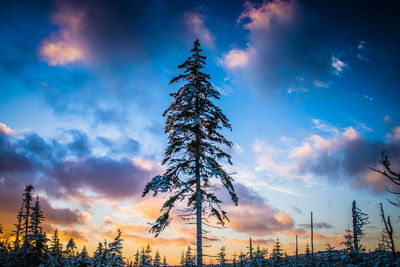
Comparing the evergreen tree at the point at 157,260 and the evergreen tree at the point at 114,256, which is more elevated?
the evergreen tree at the point at 114,256

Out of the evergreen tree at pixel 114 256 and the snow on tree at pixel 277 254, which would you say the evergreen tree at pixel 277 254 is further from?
the evergreen tree at pixel 114 256

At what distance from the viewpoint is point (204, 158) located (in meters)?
13.9

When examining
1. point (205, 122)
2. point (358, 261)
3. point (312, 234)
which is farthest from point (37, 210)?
point (312, 234)

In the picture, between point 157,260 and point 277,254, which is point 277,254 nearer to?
point 277,254

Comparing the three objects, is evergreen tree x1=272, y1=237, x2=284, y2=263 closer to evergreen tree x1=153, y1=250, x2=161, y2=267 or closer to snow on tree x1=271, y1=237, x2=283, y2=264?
snow on tree x1=271, y1=237, x2=283, y2=264

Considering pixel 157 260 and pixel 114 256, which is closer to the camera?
pixel 114 256

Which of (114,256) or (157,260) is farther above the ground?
(114,256)

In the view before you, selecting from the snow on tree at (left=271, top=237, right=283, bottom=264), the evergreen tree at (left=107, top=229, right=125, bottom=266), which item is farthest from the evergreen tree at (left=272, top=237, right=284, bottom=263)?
the evergreen tree at (left=107, top=229, right=125, bottom=266)

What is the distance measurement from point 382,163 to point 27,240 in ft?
44.4

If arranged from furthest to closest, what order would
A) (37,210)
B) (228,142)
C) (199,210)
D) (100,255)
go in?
(37,210) → (228,142) → (199,210) → (100,255)

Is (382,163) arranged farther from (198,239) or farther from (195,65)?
(195,65)

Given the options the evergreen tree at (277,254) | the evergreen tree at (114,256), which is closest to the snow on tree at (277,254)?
the evergreen tree at (277,254)

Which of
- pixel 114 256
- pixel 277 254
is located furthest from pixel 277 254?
pixel 114 256

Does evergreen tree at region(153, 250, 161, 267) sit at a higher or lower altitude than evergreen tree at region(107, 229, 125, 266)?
lower
